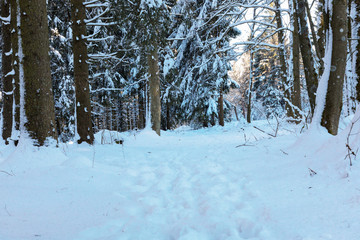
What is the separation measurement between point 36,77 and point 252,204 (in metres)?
3.73

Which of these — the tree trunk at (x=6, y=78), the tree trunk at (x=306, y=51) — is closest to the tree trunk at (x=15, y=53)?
the tree trunk at (x=6, y=78)

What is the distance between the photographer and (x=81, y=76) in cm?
576

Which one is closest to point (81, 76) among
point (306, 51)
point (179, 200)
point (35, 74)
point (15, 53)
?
point (15, 53)

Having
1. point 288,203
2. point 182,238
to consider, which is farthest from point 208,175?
point 182,238

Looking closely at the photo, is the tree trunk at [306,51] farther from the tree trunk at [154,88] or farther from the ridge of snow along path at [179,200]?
the tree trunk at [154,88]

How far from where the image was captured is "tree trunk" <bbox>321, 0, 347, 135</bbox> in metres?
2.98

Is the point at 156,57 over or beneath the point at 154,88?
over

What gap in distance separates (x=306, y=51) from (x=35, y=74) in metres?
5.33

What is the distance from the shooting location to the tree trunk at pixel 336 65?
2984 millimetres

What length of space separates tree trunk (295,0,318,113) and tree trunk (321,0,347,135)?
1296 millimetres

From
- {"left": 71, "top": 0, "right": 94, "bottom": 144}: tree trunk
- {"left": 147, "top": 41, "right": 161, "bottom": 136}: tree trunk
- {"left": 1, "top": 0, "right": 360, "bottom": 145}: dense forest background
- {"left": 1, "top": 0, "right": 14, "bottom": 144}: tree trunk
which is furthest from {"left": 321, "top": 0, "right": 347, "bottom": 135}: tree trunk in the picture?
{"left": 1, "top": 0, "right": 14, "bottom": 144}: tree trunk

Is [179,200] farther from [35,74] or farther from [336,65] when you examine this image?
[35,74]

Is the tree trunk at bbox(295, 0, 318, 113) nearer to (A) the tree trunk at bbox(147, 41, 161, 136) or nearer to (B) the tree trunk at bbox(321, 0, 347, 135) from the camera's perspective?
(B) the tree trunk at bbox(321, 0, 347, 135)

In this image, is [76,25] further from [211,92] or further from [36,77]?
[211,92]
